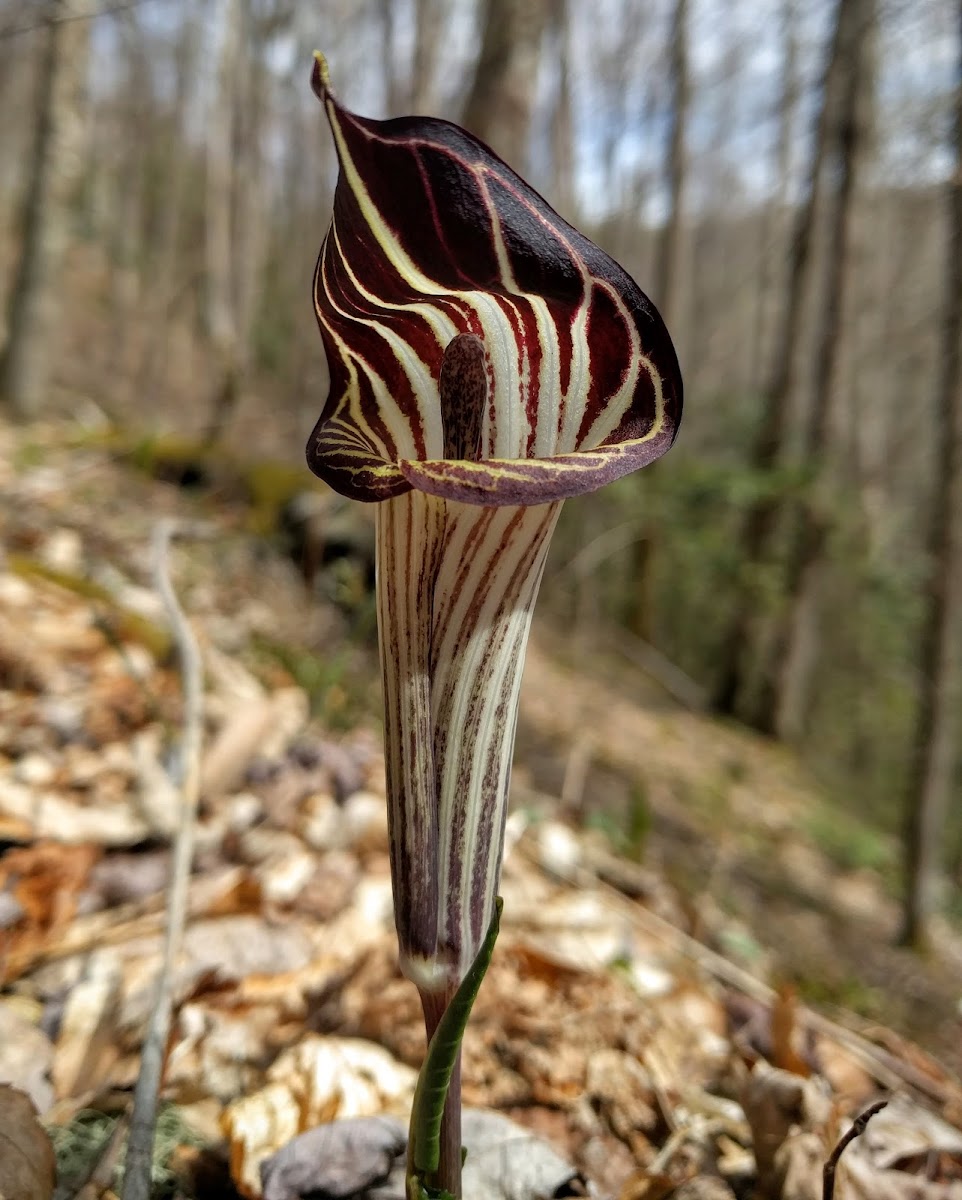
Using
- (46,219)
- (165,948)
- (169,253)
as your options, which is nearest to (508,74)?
(165,948)

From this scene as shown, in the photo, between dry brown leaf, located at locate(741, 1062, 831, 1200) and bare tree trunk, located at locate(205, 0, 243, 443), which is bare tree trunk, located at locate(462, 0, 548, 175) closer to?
dry brown leaf, located at locate(741, 1062, 831, 1200)

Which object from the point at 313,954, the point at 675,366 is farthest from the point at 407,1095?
the point at 675,366

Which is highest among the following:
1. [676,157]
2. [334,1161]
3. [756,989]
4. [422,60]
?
[422,60]

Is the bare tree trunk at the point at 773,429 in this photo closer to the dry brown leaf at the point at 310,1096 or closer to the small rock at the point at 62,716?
the small rock at the point at 62,716

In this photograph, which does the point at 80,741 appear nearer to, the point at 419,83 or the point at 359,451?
the point at 359,451

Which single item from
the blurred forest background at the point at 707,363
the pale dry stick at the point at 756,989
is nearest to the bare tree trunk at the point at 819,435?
the blurred forest background at the point at 707,363

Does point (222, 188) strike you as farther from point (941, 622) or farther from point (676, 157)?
point (941, 622)

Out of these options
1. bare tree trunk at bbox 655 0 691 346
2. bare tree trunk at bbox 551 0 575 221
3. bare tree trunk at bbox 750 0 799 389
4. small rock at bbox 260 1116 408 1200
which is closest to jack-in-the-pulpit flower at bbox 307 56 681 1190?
small rock at bbox 260 1116 408 1200
